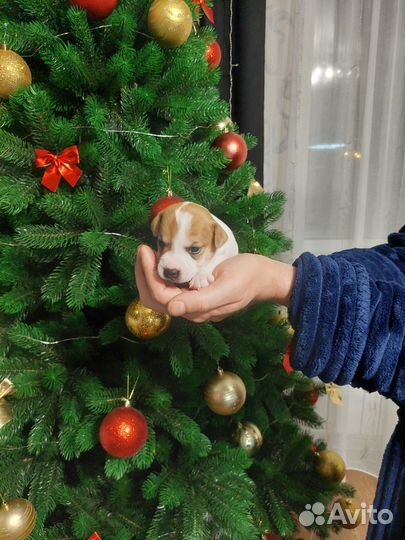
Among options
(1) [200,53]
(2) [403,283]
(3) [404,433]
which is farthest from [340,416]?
(1) [200,53]

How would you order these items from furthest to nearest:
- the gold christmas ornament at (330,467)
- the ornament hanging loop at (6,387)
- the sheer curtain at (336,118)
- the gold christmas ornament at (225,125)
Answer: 1. the sheer curtain at (336,118)
2. the gold christmas ornament at (330,467)
3. the gold christmas ornament at (225,125)
4. the ornament hanging loop at (6,387)

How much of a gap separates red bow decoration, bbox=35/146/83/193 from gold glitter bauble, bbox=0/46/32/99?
11cm

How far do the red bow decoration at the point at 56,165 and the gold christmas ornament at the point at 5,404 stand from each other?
0.29 meters

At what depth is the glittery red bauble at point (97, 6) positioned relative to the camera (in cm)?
57

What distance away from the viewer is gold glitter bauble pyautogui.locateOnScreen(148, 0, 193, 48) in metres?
0.56

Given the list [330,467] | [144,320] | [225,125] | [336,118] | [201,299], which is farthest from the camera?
[336,118]

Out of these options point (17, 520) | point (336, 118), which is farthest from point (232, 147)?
point (336, 118)

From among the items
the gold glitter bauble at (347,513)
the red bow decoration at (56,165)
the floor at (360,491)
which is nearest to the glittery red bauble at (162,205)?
the red bow decoration at (56,165)

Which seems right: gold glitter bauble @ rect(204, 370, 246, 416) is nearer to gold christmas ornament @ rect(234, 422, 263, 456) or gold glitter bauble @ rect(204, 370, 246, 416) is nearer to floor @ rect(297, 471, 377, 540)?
gold christmas ornament @ rect(234, 422, 263, 456)

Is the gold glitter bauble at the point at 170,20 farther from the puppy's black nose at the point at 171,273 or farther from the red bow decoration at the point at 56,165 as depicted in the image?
the puppy's black nose at the point at 171,273

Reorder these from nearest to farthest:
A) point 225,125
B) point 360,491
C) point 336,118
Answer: point 225,125 < point 336,118 < point 360,491

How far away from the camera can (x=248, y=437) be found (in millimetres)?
796

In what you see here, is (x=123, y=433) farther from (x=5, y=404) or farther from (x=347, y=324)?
(x=347, y=324)

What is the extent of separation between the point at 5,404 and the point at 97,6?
1.94 ft
